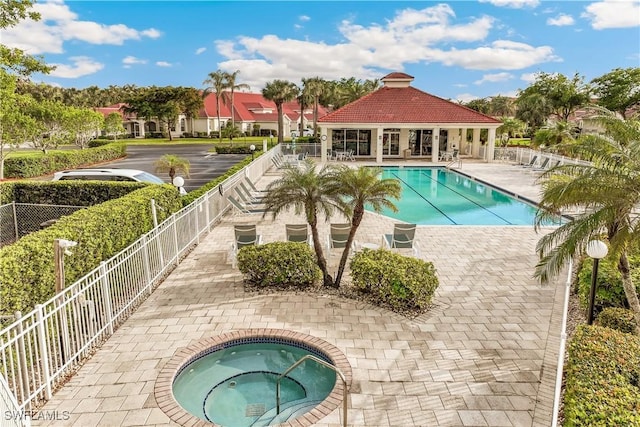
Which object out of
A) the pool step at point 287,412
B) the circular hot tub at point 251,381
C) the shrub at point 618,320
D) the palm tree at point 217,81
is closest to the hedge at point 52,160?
the palm tree at point 217,81

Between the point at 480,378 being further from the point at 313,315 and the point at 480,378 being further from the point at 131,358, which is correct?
the point at 131,358

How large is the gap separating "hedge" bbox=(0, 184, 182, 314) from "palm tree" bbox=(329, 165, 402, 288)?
4.58m

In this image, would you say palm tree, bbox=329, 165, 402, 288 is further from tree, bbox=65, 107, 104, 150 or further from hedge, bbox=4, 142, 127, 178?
tree, bbox=65, 107, 104, 150

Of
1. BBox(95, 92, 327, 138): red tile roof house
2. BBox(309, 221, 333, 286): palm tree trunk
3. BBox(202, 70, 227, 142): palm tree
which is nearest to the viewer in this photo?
BBox(309, 221, 333, 286): palm tree trunk

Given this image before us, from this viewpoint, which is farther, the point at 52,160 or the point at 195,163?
the point at 195,163

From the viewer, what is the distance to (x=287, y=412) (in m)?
5.41

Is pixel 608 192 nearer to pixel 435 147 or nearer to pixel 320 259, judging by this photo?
pixel 320 259

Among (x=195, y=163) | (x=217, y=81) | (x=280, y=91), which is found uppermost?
(x=217, y=81)

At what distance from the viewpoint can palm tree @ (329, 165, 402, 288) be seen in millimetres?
8266

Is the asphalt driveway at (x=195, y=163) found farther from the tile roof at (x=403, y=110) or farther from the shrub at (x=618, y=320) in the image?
the shrub at (x=618, y=320)

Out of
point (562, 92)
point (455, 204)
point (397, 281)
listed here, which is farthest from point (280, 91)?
point (397, 281)

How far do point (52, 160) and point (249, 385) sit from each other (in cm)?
2686

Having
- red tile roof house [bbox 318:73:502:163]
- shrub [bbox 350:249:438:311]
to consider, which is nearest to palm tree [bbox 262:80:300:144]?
red tile roof house [bbox 318:73:502:163]

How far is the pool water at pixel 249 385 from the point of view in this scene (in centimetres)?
542
